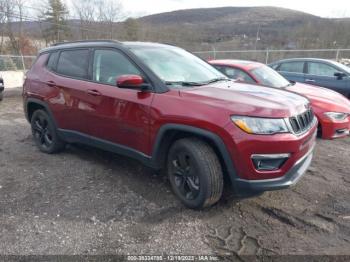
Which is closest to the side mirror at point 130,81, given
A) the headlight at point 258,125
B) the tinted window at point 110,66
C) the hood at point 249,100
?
the tinted window at point 110,66

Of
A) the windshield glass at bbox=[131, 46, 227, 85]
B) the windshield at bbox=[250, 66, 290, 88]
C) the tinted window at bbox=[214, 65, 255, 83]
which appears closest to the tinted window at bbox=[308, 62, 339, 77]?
the windshield at bbox=[250, 66, 290, 88]

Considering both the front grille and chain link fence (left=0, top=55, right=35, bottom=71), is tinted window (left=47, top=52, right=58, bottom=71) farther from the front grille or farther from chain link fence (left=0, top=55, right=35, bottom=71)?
chain link fence (left=0, top=55, right=35, bottom=71)

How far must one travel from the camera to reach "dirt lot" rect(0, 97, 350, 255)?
9.18 feet

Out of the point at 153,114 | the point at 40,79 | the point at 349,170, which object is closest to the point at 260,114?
the point at 153,114

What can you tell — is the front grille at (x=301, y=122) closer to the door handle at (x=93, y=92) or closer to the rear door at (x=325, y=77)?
the door handle at (x=93, y=92)

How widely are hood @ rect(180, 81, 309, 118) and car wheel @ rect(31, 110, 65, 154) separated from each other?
2587 millimetres

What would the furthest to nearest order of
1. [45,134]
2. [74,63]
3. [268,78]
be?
[268,78]
[45,134]
[74,63]

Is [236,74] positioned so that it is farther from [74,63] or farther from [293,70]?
[293,70]

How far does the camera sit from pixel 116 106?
374 centimetres

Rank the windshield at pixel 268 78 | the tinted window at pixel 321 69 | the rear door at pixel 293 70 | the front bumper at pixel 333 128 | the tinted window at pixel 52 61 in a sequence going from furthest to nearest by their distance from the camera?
the rear door at pixel 293 70 → the tinted window at pixel 321 69 → the windshield at pixel 268 78 → the front bumper at pixel 333 128 → the tinted window at pixel 52 61

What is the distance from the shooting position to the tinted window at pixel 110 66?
149 inches

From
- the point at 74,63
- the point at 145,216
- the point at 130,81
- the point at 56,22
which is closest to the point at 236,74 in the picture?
the point at 74,63

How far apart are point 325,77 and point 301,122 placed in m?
6.37

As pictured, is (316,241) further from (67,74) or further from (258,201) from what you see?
(67,74)
